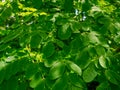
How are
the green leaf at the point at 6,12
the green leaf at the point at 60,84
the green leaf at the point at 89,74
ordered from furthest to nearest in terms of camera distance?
1. the green leaf at the point at 6,12
2. the green leaf at the point at 89,74
3. the green leaf at the point at 60,84

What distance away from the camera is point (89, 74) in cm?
167

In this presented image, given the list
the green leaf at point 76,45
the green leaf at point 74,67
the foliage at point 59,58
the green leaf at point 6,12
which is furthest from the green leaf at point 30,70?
the green leaf at point 6,12

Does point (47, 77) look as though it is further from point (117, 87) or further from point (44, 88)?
point (117, 87)

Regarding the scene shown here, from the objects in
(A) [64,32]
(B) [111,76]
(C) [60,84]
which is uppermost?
(A) [64,32]

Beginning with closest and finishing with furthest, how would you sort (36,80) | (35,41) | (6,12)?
(36,80), (35,41), (6,12)

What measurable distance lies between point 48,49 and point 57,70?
207mm

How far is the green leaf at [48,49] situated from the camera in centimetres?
175

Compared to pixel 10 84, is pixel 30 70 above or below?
above

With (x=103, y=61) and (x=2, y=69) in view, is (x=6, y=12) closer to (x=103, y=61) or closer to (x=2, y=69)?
(x=2, y=69)

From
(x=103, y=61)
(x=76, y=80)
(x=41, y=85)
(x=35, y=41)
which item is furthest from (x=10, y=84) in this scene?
(x=103, y=61)

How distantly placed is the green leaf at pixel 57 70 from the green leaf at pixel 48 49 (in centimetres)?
13

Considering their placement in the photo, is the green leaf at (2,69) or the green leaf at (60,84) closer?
the green leaf at (60,84)

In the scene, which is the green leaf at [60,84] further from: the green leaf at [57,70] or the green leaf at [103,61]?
the green leaf at [103,61]

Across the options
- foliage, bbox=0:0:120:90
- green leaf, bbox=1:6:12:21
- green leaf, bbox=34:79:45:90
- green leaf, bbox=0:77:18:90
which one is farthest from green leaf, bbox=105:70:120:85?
green leaf, bbox=1:6:12:21
